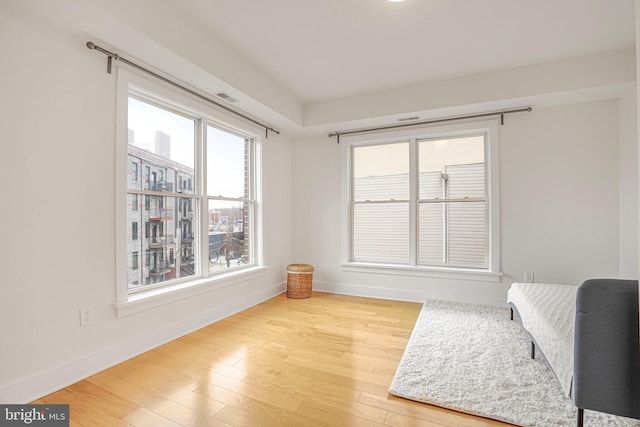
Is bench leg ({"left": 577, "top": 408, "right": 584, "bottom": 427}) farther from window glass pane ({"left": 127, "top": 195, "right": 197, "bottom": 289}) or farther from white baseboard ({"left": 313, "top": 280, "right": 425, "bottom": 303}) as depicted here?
window glass pane ({"left": 127, "top": 195, "right": 197, "bottom": 289})

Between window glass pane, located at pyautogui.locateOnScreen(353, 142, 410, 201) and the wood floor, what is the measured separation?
6.12ft

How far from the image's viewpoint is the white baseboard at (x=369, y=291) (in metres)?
4.02

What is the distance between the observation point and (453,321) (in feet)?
10.4

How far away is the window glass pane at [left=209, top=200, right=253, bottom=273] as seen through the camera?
3430mm

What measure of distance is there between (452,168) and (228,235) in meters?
3.00

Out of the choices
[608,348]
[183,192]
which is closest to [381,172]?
[183,192]

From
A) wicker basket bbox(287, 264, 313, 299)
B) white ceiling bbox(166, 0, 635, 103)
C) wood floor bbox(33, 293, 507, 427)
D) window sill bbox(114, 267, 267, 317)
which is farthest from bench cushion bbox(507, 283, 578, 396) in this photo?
window sill bbox(114, 267, 267, 317)

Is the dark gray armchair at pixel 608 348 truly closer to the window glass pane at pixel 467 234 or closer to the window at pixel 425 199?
the window at pixel 425 199

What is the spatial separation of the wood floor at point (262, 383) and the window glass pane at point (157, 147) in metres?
1.47

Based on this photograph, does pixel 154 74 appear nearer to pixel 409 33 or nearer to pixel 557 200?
pixel 409 33

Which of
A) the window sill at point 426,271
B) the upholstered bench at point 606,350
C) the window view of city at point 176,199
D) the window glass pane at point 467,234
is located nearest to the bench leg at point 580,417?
the upholstered bench at point 606,350

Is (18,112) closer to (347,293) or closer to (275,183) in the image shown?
(275,183)

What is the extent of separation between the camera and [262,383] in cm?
204

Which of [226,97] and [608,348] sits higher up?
[226,97]
